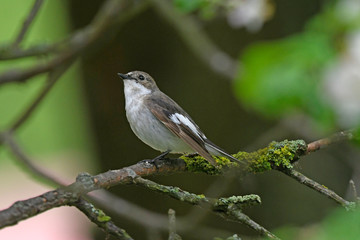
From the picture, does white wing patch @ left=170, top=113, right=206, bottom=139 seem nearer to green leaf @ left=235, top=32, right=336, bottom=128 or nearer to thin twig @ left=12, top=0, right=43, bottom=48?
thin twig @ left=12, top=0, right=43, bottom=48

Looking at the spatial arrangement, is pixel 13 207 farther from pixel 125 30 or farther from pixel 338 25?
pixel 125 30

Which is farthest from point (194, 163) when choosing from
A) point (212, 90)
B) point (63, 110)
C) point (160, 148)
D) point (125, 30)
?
point (63, 110)

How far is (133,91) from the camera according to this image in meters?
5.00

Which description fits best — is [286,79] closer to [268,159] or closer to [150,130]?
[268,159]

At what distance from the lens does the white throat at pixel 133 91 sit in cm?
490

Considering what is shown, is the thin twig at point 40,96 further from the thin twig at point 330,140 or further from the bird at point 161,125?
the thin twig at point 330,140

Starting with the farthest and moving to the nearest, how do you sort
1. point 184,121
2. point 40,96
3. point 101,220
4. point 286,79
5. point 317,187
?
point 184,121
point 40,96
point 317,187
point 101,220
point 286,79

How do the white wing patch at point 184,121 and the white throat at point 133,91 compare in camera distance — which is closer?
the white wing patch at point 184,121

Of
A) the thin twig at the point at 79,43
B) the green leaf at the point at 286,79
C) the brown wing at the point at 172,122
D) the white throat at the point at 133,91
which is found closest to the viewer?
the green leaf at the point at 286,79

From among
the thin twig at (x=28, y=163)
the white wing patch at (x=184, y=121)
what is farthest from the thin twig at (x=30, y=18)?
the white wing patch at (x=184, y=121)

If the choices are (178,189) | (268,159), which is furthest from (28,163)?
(268,159)

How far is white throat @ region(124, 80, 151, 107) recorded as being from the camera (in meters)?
4.90

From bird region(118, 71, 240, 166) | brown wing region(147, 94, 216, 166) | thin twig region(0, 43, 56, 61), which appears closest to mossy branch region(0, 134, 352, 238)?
brown wing region(147, 94, 216, 166)

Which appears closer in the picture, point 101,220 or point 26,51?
point 101,220
